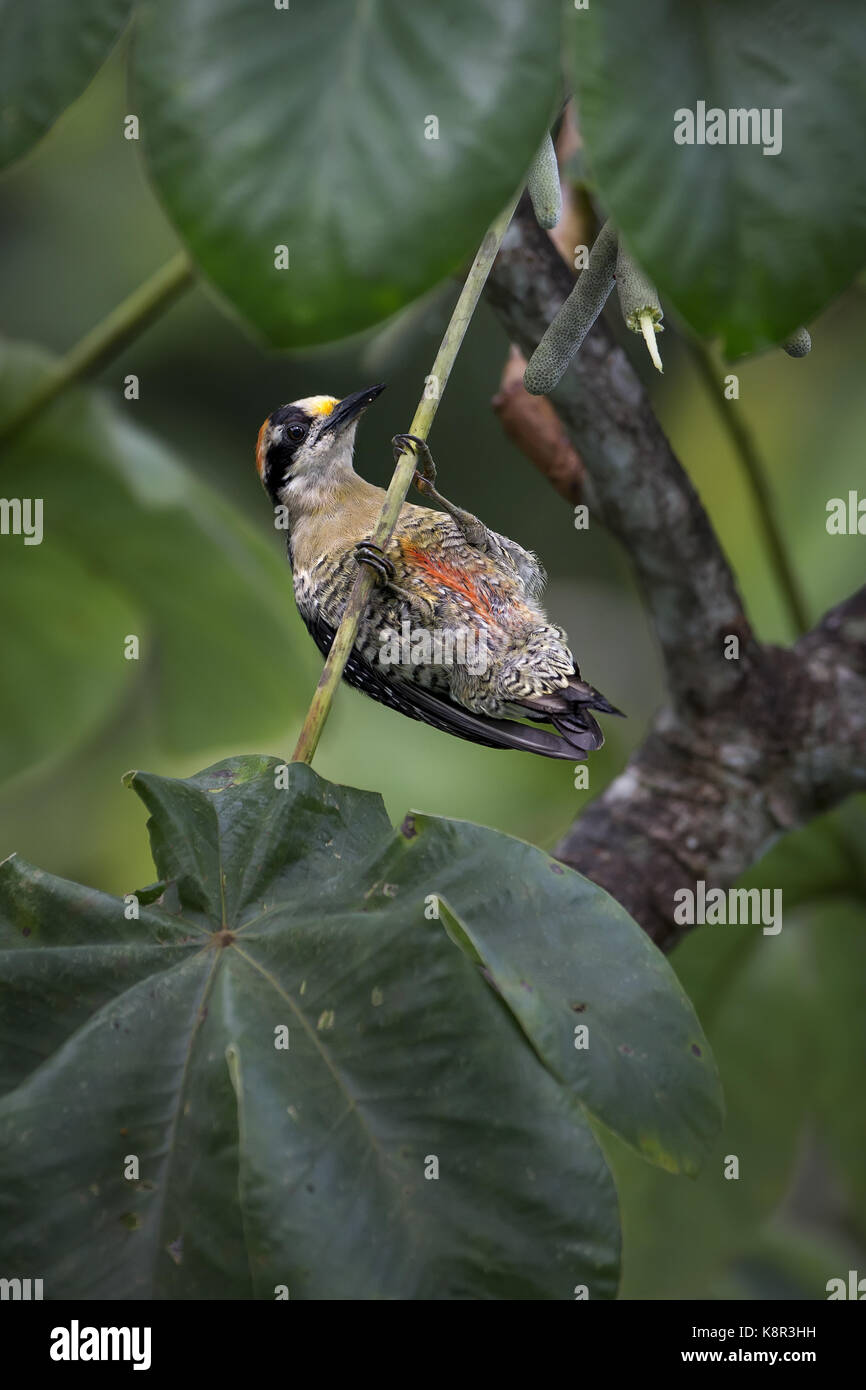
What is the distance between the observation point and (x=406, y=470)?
0.88m

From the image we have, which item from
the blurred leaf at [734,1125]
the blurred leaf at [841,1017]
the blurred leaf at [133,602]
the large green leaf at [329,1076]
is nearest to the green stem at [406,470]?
the large green leaf at [329,1076]

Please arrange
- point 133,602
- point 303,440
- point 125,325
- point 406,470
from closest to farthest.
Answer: point 406,470 → point 125,325 → point 303,440 → point 133,602

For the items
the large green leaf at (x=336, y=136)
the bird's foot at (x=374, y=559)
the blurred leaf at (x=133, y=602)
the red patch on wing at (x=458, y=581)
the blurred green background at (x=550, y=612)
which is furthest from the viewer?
the blurred green background at (x=550, y=612)

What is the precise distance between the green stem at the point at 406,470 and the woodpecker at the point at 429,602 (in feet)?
0.38

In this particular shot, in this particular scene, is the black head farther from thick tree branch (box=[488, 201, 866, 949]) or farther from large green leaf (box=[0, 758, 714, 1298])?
large green leaf (box=[0, 758, 714, 1298])

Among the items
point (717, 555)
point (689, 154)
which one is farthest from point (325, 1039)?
point (717, 555)

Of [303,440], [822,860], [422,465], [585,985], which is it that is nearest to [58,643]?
[303,440]

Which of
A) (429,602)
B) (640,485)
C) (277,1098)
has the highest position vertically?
(640,485)

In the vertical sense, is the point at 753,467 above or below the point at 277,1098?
above

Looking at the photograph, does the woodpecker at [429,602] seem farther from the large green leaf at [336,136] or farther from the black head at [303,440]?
the large green leaf at [336,136]

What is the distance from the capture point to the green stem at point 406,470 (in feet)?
2.74

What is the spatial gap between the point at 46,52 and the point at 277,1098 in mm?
657

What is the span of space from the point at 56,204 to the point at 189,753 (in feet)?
5.51

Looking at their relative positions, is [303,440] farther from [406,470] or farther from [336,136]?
[336,136]
